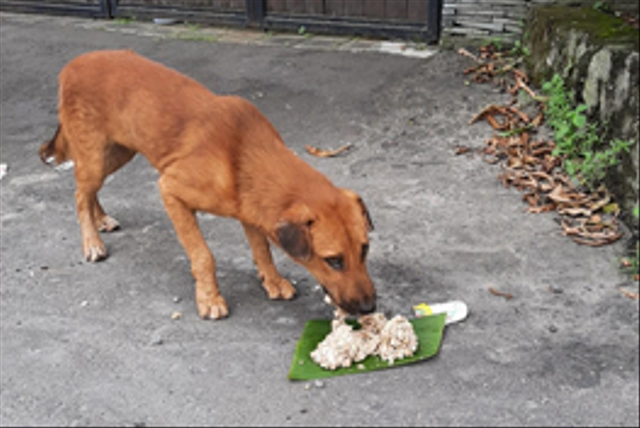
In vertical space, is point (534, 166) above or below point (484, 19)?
below

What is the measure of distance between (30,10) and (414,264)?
8.86m

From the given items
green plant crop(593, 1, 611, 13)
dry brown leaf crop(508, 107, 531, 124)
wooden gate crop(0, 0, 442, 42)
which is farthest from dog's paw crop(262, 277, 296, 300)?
wooden gate crop(0, 0, 442, 42)

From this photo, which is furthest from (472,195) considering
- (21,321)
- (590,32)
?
(21,321)

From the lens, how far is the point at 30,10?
11055mm

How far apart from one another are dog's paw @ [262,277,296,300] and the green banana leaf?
1.11ft

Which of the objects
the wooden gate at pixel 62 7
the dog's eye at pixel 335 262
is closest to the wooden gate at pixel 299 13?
the wooden gate at pixel 62 7

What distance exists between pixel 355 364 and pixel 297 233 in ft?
2.45

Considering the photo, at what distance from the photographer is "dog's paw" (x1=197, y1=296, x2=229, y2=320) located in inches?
162

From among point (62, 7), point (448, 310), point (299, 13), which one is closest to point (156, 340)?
point (448, 310)

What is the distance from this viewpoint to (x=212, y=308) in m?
4.11

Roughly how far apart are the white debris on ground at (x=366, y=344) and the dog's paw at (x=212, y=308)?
26.5 inches

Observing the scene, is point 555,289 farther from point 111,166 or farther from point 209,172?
point 111,166

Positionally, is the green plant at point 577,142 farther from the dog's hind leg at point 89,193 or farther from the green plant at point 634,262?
the dog's hind leg at point 89,193

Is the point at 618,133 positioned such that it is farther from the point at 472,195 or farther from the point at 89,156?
the point at 89,156
